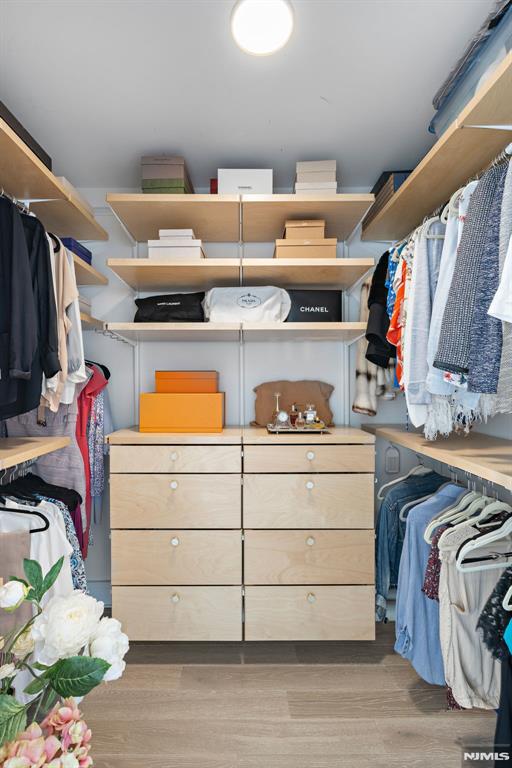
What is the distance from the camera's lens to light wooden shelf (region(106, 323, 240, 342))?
7.59ft

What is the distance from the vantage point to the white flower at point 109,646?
0.64 metres

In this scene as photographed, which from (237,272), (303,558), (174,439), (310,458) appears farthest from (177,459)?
(237,272)

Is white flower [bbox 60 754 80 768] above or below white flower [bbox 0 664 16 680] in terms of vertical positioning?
below

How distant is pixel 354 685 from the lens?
1.99 m

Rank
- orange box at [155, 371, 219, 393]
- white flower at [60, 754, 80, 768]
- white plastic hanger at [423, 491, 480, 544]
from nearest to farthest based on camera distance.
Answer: white flower at [60, 754, 80, 768] → white plastic hanger at [423, 491, 480, 544] → orange box at [155, 371, 219, 393]

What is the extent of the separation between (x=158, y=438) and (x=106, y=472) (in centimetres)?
71

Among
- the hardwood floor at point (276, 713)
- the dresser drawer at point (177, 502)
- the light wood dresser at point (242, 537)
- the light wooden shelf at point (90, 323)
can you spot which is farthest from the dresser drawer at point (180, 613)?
the light wooden shelf at point (90, 323)

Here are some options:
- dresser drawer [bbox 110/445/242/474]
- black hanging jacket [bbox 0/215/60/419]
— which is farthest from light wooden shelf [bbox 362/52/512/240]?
black hanging jacket [bbox 0/215/60/419]

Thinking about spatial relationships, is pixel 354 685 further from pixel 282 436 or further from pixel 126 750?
pixel 282 436

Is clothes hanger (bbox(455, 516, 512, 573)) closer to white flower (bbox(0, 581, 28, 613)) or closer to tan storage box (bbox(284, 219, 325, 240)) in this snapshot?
white flower (bbox(0, 581, 28, 613))

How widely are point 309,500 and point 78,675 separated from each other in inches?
66.3

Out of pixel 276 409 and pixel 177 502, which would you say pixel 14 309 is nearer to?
pixel 177 502

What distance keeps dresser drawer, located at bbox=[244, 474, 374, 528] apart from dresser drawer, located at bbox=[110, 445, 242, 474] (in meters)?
0.13

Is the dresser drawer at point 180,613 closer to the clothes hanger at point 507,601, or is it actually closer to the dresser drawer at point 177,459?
the dresser drawer at point 177,459
